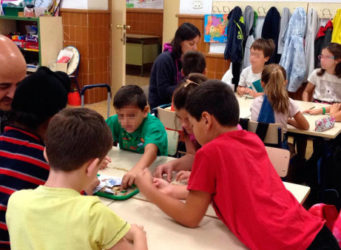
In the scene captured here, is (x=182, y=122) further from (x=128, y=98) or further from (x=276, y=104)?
(x=276, y=104)

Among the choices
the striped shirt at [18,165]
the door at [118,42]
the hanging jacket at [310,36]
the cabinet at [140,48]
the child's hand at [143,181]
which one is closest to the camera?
the striped shirt at [18,165]

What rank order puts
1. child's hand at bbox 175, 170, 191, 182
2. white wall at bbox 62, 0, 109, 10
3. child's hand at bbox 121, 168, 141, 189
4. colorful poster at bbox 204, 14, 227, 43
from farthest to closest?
white wall at bbox 62, 0, 109, 10 < colorful poster at bbox 204, 14, 227, 43 < child's hand at bbox 175, 170, 191, 182 < child's hand at bbox 121, 168, 141, 189

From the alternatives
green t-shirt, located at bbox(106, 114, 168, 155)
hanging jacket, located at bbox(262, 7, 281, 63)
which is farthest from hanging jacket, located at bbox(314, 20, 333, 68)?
green t-shirt, located at bbox(106, 114, 168, 155)

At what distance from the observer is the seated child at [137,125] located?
6.75 ft

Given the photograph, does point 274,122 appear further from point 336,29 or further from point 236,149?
point 336,29

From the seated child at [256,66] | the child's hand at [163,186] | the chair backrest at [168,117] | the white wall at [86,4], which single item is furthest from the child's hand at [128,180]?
the white wall at [86,4]

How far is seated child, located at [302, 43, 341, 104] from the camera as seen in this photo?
12.4 ft

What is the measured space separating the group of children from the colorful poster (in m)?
3.75

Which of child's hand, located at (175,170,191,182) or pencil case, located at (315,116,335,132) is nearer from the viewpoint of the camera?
child's hand, located at (175,170,191,182)

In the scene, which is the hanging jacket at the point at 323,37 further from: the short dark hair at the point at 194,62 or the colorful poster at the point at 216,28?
the short dark hair at the point at 194,62

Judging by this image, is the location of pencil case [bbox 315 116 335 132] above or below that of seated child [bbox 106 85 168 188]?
below

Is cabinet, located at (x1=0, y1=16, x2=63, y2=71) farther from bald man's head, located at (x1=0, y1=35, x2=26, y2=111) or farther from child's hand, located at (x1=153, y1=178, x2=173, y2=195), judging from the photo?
child's hand, located at (x1=153, y1=178, x2=173, y2=195)

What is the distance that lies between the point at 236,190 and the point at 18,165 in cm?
74

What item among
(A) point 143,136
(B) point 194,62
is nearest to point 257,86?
(B) point 194,62
